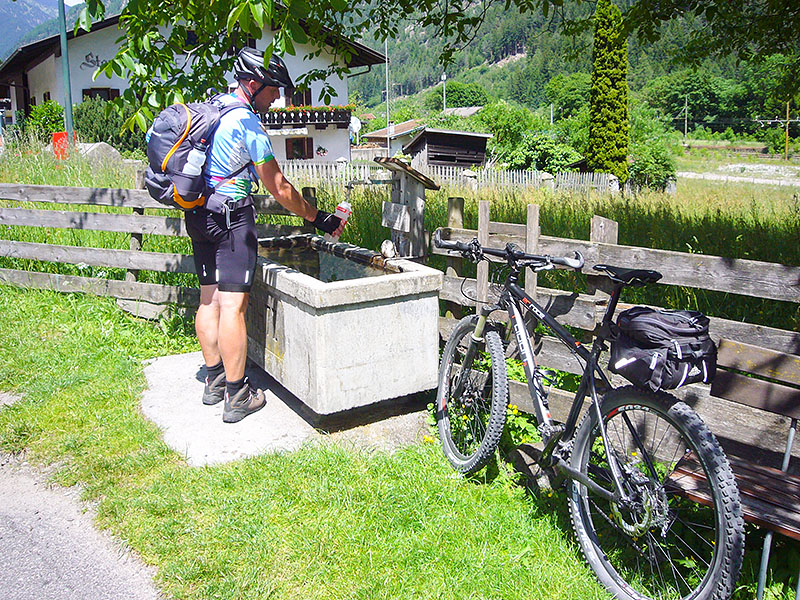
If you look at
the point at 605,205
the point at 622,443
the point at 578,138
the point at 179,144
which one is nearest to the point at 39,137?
the point at 605,205

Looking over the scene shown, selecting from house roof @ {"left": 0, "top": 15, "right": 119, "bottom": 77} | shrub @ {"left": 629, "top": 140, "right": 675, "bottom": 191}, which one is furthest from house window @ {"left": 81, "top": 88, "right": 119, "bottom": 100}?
shrub @ {"left": 629, "top": 140, "right": 675, "bottom": 191}

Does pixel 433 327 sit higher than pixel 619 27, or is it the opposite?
pixel 619 27

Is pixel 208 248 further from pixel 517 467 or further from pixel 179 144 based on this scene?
pixel 517 467

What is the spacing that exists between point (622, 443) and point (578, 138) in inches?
1944

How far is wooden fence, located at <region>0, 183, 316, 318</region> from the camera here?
6758 mm

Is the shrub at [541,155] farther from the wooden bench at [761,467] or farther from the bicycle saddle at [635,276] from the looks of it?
the wooden bench at [761,467]

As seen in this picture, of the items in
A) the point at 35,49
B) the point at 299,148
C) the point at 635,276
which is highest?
the point at 35,49

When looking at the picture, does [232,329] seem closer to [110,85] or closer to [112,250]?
[112,250]

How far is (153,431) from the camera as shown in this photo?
440 cm

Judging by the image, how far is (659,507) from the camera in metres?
2.75

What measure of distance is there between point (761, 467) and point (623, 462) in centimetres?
54

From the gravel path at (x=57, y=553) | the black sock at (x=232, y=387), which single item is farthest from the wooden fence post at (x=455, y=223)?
the gravel path at (x=57, y=553)

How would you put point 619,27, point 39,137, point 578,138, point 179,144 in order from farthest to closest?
point 578,138, point 39,137, point 619,27, point 179,144

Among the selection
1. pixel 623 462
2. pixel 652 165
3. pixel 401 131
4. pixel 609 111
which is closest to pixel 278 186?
pixel 623 462
